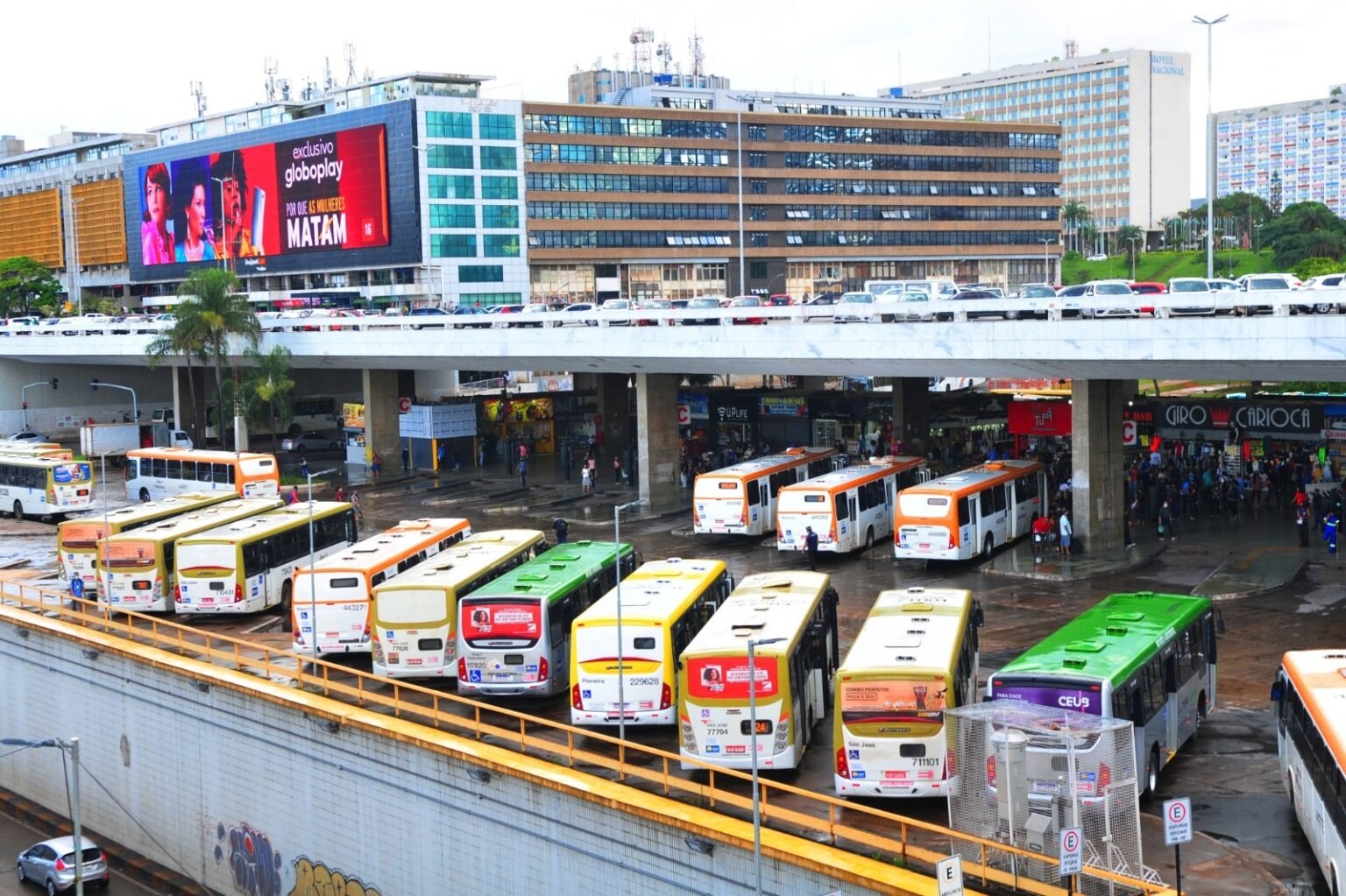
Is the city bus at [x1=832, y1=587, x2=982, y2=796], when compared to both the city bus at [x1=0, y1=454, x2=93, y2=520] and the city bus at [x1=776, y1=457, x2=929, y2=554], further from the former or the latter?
the city bus at [x1=0, y1=454, x2=93, y2=520]

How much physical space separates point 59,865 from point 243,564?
8573mm

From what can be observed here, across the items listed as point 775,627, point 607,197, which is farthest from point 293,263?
point 775,627

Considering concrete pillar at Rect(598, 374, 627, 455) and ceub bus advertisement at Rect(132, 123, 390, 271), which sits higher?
ceub bus advertisement at Rect(132, 123, 390, 271)

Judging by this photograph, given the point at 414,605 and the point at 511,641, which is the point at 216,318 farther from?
the point at 511,641

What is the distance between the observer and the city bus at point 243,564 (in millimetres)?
34531

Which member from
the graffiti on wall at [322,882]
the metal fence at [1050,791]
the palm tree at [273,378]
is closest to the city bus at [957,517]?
the graffiti on wall at [322,882]

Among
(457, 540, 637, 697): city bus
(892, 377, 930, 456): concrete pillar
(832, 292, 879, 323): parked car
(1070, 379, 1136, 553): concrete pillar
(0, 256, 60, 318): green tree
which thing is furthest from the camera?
(0, 256, 60, 318): green tree

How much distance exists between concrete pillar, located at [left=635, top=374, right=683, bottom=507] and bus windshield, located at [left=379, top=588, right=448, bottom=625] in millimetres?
24131

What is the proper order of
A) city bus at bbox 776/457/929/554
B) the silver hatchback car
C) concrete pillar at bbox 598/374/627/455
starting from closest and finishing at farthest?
1. the silver hatchback car
2. city bus at bbox 776/457/929/554
3. concrete pillar at bbox 598/374/627/455

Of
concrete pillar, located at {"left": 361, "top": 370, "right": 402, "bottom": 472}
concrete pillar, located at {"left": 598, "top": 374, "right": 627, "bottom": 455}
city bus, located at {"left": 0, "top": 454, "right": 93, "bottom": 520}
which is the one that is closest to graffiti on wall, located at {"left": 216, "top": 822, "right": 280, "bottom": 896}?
city bus, located at {"left": 0, "top": 454, "right": 93, "bottom": 520}

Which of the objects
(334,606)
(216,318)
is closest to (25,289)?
(216,318)

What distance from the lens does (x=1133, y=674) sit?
64.7 ft

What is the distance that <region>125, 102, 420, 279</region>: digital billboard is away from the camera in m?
Answer: 109

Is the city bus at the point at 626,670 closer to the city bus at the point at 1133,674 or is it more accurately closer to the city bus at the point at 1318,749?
the city bus at the point at 1133,674
